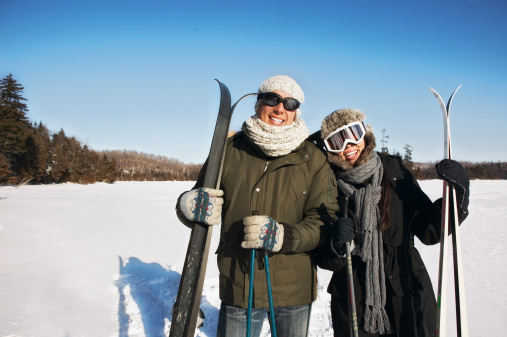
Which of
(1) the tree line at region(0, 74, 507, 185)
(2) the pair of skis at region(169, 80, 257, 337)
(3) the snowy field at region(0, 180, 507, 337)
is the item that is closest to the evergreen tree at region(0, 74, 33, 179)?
(1) the tree line at region(0, 74, 507, 185)

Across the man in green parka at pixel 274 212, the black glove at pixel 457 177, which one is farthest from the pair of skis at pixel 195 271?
the black glove at pixel 457 177

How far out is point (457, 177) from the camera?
1729 mm

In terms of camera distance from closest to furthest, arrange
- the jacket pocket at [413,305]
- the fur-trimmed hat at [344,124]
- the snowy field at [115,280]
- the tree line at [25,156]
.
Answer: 1. the jacket pocket at [413,305]
2. the fur-trimmed hat at [344,124]
3. the snowy field at [115,280]
4. the tree line at [25,156]

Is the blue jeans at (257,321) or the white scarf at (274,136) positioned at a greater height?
the white scarf at (274,136)

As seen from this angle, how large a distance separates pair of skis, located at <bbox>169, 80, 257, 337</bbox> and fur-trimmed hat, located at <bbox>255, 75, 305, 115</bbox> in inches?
17.3

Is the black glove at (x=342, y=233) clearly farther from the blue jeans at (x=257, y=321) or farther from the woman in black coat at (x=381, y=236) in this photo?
the blue jeans at (x=257, y=321)

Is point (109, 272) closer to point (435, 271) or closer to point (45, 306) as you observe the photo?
point (45, 306)

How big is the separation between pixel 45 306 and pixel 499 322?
5.56 metres

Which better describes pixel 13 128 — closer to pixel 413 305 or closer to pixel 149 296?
pixel 149 296

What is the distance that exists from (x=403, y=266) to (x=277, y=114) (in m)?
1.25

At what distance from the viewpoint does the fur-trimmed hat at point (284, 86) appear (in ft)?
6.31

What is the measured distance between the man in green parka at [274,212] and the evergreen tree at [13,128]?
2930cm

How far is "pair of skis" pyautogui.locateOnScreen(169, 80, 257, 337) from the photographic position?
1.77 metres

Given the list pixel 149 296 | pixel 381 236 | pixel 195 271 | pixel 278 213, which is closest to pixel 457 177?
pixel 381 236
